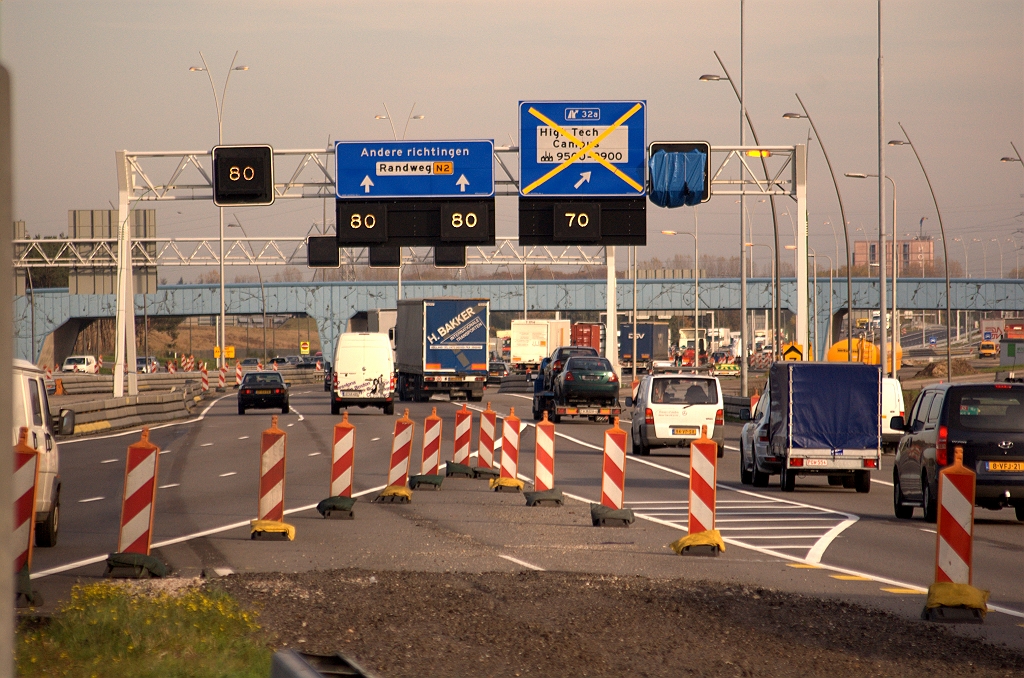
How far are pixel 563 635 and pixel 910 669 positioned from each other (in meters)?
2.17

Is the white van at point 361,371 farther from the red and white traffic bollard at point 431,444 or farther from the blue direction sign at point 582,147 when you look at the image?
the red and white traffic bollard at point 431,444

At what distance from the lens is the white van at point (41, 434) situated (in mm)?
12766

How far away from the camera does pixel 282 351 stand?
187 meters

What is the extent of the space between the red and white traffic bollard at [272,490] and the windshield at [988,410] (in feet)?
28.4

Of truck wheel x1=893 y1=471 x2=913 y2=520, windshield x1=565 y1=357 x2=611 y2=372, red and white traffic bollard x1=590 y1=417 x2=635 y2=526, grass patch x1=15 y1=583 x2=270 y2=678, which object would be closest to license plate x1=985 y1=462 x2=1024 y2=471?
truck wheel x1=893 y1=471 x2=913 y2=520

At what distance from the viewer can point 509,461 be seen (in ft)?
66.6

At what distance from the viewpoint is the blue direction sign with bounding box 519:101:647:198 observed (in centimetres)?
3238

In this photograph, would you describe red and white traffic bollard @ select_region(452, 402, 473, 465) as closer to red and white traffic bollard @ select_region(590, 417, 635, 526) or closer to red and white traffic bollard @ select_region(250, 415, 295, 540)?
red and white traffic bollard @ select_region(590, 417, 635, 526)

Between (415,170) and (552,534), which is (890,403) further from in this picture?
(552,534)

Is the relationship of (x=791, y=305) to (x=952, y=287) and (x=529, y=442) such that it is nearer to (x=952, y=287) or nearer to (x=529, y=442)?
(x=952, y=287)

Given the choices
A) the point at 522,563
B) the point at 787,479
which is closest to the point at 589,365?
the point at 787,479

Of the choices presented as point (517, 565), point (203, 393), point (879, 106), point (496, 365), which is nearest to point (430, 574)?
point (517, 565)

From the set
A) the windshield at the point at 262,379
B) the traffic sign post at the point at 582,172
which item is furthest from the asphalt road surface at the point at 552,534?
the windshield at the point at 262,379

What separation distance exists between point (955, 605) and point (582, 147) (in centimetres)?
2443
